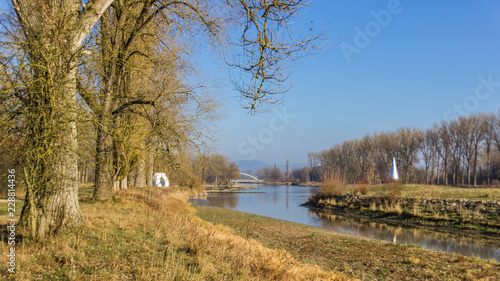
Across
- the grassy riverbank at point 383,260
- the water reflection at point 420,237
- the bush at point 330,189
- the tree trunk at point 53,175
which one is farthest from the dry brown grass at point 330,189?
the tree trunk at point 53,175

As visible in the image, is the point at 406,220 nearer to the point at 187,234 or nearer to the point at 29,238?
the point at 187,234

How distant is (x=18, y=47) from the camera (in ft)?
17.4

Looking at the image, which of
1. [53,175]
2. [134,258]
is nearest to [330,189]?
[134,258]

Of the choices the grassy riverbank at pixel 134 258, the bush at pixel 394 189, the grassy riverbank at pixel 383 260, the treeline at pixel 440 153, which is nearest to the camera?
the grassy riverbank at pixel 134 258

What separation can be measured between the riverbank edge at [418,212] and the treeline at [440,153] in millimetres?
12507

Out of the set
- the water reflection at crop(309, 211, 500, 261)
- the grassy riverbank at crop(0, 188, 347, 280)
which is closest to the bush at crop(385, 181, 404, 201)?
the water reflection at crop(309, 211, 500, 261)

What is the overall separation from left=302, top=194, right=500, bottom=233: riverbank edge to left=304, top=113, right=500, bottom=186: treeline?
41.0 ft

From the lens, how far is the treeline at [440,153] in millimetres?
57156

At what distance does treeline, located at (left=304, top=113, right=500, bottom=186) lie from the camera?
188 feet

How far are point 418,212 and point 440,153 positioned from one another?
45.2m

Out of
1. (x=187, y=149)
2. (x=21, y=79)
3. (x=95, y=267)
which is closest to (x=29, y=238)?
(x=95, y=267)

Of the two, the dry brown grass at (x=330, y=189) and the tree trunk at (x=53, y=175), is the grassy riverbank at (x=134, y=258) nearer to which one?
the tree trunk at (x=53, y=175)

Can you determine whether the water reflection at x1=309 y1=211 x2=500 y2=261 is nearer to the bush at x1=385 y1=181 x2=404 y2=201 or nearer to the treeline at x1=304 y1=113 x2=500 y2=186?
the bush at x1=385 y1=181 x2=404 y2=201

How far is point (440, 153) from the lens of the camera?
63.6 meters
